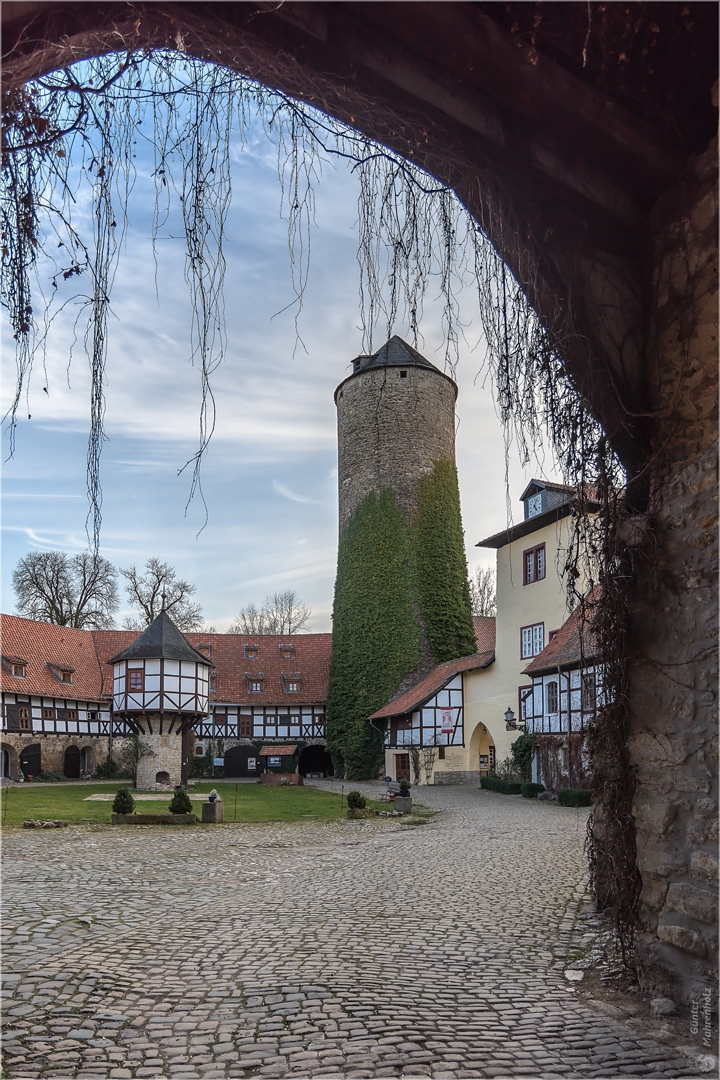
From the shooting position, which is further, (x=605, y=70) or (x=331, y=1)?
(x=605, y=70)

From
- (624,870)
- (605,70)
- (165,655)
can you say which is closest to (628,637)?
(624,870)

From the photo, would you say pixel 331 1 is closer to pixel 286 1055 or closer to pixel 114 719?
pixel 286 1055

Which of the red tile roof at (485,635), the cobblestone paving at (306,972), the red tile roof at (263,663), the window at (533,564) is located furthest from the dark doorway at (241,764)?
the cobblestone paving at (306,972)

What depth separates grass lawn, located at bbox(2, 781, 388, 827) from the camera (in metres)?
16.8

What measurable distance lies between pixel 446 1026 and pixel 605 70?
4.20 m

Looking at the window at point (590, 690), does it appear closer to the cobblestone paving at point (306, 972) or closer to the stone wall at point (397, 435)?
the cobblestone paving at point (306, 972)

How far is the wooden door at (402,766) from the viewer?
1146 inches

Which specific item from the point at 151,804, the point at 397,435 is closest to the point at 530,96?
the point at 151,804

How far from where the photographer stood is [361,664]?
32281 millimetres

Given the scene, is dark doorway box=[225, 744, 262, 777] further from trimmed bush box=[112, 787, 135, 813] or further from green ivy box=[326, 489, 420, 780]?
trimmed bush box=[112, 787, 135, 813]

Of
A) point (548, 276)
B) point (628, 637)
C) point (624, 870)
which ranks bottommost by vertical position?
point (624, 870)

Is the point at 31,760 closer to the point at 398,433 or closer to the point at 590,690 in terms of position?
the point at 398,433

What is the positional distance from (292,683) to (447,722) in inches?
498

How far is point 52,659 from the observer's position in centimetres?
3375
